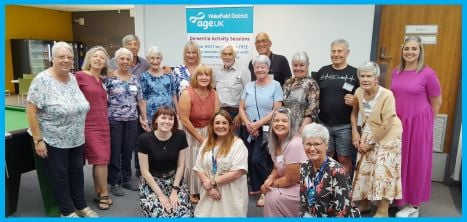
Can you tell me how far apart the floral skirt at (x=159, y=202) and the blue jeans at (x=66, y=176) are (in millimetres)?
510

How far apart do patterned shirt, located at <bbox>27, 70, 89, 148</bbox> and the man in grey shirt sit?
3.64 feet

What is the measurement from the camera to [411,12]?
3584mm

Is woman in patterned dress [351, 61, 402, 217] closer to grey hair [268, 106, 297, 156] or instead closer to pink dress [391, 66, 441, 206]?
pink dress [391, 66, 441, 206]

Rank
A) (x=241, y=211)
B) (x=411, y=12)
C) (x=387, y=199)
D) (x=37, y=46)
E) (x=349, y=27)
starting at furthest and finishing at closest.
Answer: (x=37, y=46) → (x=349, y=27) → (x=411, y=12) → (x=387, y=199) → (x=241, y=211)

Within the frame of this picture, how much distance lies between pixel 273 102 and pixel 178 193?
1.03 meters

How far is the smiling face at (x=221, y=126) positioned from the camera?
2.39 meters

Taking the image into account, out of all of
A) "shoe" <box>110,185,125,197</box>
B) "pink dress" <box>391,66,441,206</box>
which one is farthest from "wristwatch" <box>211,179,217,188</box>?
"pink dress" <box>391,66,441,206</box>

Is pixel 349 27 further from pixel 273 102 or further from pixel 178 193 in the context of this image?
pixel 178 193

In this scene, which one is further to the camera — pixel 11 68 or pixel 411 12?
pixel 11 68

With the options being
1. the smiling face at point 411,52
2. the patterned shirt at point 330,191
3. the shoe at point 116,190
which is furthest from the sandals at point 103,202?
the smiling face at point 411,52

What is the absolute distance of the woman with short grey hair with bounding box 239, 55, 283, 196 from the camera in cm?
291

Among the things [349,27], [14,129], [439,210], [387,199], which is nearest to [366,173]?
A: [387,199]

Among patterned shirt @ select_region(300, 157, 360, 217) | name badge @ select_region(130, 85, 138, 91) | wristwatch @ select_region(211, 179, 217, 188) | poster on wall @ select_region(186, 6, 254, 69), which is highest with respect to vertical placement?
poster on wall @ select_region(186, 6, 254, 69)

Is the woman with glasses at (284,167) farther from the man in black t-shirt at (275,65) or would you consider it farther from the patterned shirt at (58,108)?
the patterned shirt at (58,108)
